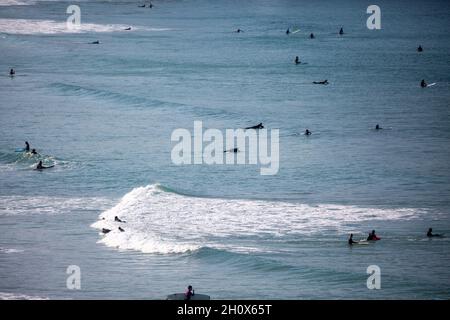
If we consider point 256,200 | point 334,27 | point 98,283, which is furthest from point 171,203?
Answer: point 334,27

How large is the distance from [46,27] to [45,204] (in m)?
84.6

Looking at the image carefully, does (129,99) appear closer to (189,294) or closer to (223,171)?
(223,171)

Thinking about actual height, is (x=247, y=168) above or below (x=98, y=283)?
above

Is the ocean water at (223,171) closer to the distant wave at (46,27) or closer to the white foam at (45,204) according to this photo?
the white foam at (45,204)

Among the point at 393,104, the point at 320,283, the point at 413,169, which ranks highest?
the point at 393,104

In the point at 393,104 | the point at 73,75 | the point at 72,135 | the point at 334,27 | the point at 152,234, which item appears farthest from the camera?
the point at 334,27

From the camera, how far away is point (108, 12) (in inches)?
6029

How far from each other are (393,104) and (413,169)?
21508 mm

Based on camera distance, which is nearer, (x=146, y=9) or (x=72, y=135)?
(x=72, y=135)

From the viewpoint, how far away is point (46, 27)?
419 feet

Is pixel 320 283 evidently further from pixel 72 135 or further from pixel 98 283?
pixel 72 135

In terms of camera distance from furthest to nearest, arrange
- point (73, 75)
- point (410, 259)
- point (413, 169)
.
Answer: point (73, 75) < point (413, 169) < point (410, 259)

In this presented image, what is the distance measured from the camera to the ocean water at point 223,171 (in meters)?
37.2

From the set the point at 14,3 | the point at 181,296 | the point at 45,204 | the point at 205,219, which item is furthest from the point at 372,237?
the point at 14,3
